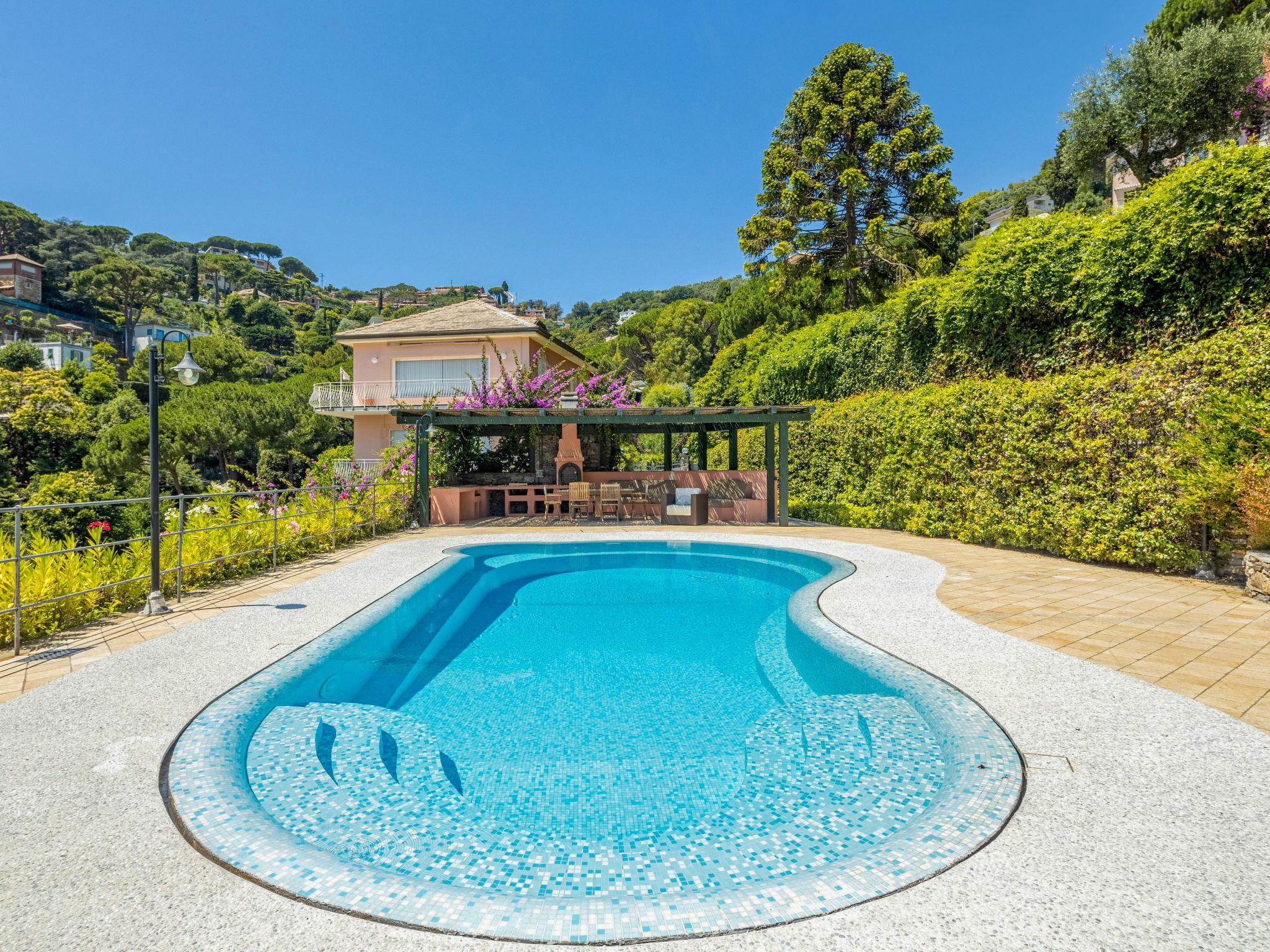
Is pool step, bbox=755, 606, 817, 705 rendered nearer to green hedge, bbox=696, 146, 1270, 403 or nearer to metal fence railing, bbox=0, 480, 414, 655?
metal fence railing, bbox=0, 480, 414, 655

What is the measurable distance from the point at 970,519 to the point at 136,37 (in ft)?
65.0

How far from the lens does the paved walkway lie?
364 centimetres

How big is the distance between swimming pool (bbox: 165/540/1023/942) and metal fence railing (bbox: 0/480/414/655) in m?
2.02

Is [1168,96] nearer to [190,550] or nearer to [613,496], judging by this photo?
[613,496]

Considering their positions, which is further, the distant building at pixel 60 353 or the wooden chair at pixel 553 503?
the distant building at pixel 60 353

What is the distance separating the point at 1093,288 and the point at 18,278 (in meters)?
101

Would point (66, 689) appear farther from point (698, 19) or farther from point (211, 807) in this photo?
point (698, 19)

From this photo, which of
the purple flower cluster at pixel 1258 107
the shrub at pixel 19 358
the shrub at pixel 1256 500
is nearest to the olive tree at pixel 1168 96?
the purple flower cluster at pixel 1258 107

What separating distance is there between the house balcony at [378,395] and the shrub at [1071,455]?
1485 centimetres

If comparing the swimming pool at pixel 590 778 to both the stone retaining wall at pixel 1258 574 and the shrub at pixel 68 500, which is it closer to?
the stone retaining wall at pixel 1258 574

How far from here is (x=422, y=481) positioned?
1244 centimetres

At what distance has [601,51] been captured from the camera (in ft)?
58.5

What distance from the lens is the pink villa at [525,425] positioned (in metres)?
12.4

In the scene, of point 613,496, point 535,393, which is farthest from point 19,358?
point 613,496
